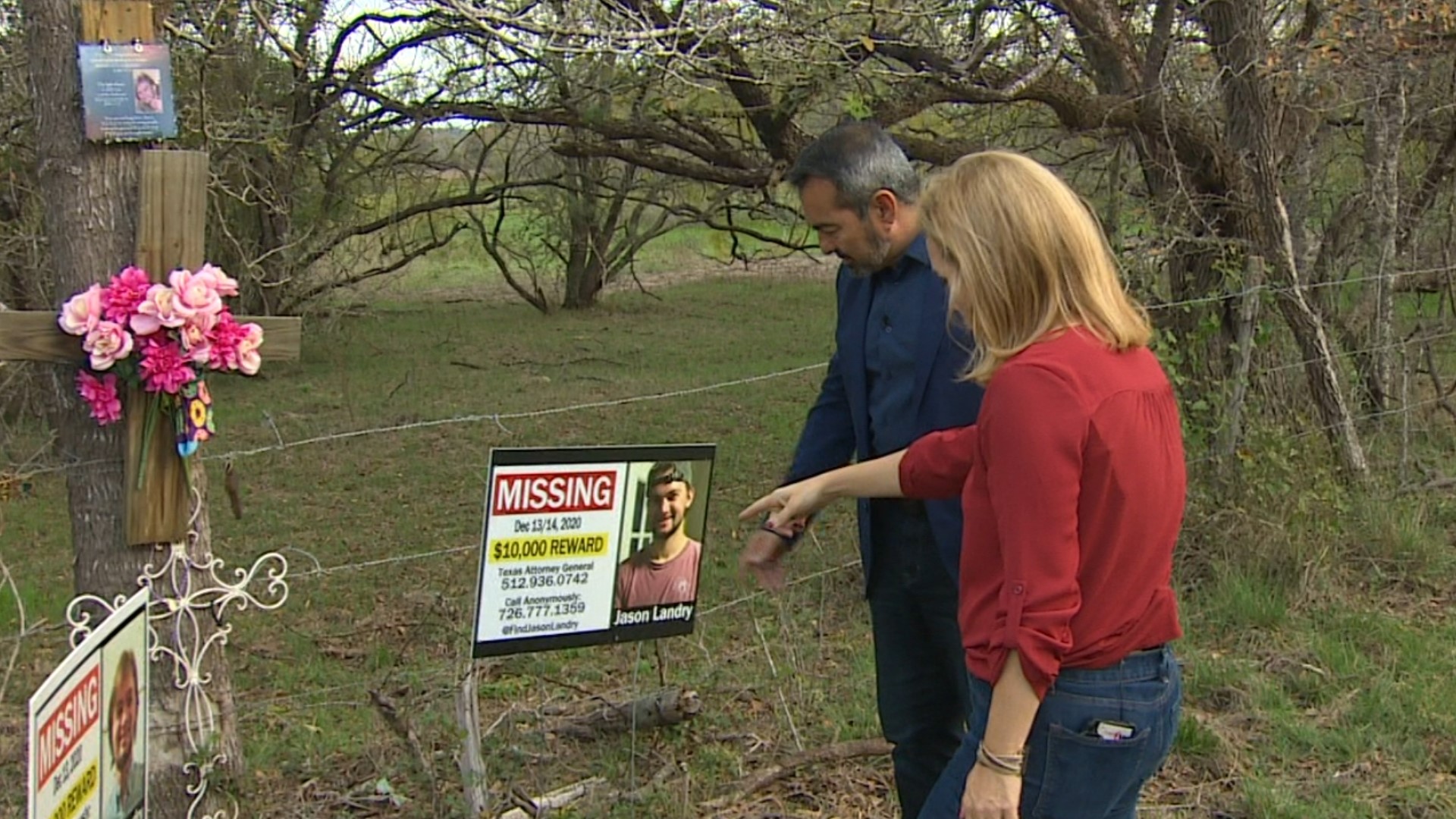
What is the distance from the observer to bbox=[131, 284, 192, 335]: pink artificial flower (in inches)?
136

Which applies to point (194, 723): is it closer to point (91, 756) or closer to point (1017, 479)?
point (91, 756)

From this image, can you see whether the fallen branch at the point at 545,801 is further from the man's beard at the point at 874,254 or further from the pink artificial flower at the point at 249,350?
the man's beard at the point at 874,254

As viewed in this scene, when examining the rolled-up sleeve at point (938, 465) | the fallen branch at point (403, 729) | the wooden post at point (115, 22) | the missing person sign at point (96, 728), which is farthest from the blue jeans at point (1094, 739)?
the wooden post at point (115, 22)

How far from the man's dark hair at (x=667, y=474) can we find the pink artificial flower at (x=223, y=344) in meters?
1.03

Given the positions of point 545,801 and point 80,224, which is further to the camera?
point 545,801

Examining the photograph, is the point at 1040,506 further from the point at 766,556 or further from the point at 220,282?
the point at 220,282

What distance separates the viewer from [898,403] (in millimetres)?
3312

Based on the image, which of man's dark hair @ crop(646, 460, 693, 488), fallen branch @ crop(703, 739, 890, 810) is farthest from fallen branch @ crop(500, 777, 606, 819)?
man's dark hair @ crop(646, 460, 693, 488)

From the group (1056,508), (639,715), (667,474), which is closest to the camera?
(1056,508)

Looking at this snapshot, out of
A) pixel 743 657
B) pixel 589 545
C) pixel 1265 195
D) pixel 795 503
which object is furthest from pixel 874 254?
pixel 1265 195

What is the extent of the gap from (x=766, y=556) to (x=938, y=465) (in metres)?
0.71

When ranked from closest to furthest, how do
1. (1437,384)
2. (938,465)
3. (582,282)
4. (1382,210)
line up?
1. (938,465)
2. (1382,210)
3. (1437,384)
4. (582,282)

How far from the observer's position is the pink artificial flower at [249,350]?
139 inches

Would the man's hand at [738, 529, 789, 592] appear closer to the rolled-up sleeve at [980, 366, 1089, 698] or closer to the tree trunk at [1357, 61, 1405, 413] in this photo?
the rolled-up sleeve at [980, 366, 1089, 698]
